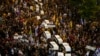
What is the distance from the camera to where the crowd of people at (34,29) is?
75.1ft

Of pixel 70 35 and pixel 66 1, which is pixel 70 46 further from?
pixel 66 1

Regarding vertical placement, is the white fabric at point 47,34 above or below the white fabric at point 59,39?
above

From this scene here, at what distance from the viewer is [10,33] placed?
2436 cm

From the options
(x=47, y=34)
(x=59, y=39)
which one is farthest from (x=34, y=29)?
(x=59, y=39)

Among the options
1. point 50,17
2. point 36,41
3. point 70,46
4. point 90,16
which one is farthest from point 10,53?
point 90,16

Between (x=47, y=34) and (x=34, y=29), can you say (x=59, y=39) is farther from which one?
(x=34, y=29)

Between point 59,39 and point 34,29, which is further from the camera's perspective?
point 34,29

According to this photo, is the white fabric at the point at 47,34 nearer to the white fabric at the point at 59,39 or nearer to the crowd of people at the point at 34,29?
the crowd of people at the point at 34,29

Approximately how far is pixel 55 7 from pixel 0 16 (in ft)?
17.9

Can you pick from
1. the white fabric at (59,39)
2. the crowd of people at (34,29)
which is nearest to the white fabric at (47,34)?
the crowd of people at (34,29)

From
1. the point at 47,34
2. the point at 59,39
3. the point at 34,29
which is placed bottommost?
the point at 59,39

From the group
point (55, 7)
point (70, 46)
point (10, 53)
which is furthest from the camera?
point (55, 7)

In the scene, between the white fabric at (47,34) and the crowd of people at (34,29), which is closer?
the crowd of people at (34,29)

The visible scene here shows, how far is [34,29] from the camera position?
2508 centimetres
